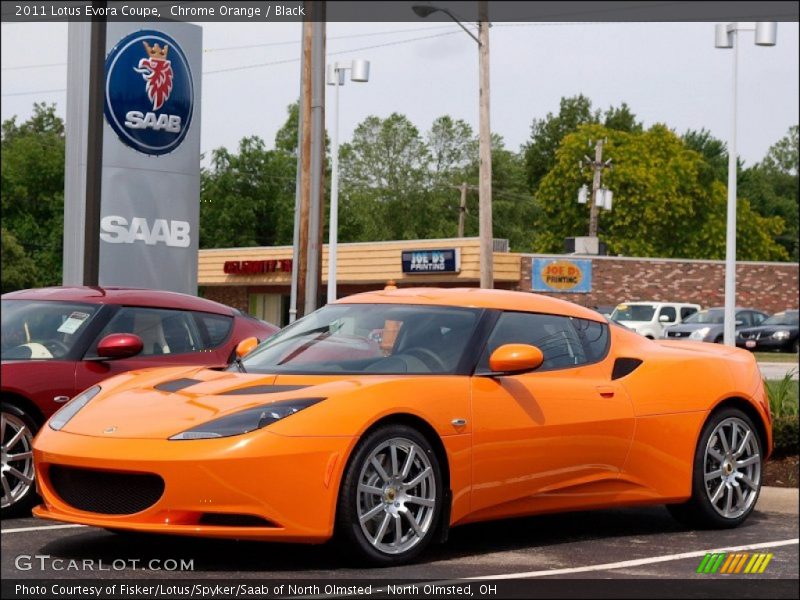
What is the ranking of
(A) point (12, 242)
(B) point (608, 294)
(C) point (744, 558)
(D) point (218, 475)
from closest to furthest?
1. (A) point (12, 242)
2. (D) point (218, 475)
3. (C) point (744, 558)
4. (B) point (608, 294)

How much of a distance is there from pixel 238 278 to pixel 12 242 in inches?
2196

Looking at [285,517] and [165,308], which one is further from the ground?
[165,308]

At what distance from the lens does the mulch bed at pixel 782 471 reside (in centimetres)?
995

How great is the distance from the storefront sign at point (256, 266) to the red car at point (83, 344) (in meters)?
45.3

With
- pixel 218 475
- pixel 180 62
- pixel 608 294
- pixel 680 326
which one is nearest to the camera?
pixel 218 475

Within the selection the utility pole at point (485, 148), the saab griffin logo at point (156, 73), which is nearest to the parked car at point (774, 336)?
the utility pole at point (485, 148)

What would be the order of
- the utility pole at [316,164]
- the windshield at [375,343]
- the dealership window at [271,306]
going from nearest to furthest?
the windshield at [375,343]
the utility pole at [316,164]
the dealership window at [271,306]

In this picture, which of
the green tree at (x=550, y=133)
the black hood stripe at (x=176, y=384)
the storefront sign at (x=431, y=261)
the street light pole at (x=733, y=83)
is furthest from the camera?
the green tree at (x=550, y=133)

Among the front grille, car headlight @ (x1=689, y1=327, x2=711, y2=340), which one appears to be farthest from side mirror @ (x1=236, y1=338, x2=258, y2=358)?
car headlight @ (x1=689, y1=327, x2=711, y2=340)

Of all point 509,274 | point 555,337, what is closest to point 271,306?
point 509,274

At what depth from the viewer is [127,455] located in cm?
568

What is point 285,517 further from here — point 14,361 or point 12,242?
point 12,242

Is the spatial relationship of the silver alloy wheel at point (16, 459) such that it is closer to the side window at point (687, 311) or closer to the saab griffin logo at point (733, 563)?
the saab griffin logo at point (733, 563)

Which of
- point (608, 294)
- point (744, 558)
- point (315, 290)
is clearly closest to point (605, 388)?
point (744, 558)
